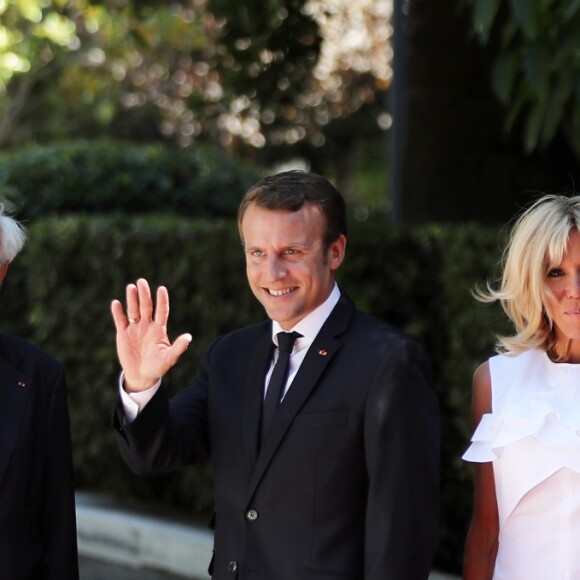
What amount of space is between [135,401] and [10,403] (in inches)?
17.3

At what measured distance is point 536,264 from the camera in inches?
126

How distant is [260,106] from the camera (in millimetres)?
7734

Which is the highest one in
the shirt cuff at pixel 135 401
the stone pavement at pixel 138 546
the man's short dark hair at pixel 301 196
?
the man's short dark hair at pixel 301 196

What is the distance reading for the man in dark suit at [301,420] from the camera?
9.66 ft

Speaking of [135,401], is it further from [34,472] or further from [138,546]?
[138,546]

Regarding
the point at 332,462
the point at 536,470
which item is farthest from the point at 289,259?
the point at 536,470

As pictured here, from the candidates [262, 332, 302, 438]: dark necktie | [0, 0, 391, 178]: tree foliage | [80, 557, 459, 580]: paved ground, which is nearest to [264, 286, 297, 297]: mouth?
[262, 332, 302, 438]: dark necktie

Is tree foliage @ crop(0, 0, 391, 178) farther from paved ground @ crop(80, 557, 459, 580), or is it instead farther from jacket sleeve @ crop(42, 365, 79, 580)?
jacket sleeve @ crop(42, 365, 79, 580)

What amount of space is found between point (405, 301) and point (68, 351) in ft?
8.10

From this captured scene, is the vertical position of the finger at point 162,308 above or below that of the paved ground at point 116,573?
above

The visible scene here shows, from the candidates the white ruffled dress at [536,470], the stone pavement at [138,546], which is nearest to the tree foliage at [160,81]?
the stone pavement at [138,546]

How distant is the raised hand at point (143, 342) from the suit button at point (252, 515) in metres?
0.44

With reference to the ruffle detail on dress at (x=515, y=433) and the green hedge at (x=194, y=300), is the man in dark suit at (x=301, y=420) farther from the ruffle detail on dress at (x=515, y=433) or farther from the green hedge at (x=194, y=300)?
the green hedge at (x=194, y=300)

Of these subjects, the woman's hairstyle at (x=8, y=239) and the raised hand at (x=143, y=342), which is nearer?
the raised hand at (x=143, y=342)
